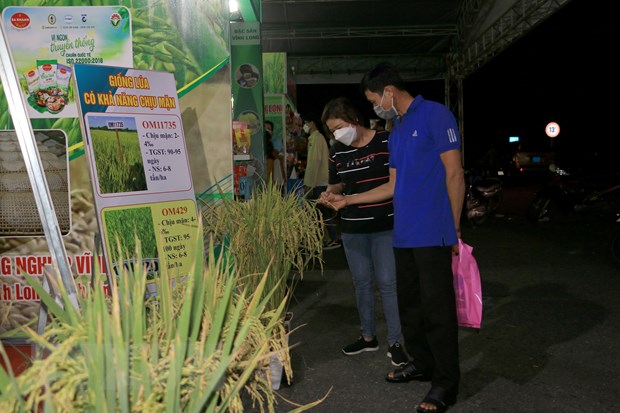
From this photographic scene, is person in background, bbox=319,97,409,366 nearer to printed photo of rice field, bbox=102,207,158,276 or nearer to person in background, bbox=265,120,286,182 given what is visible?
printed photo of rice field, bbox=102,207,158,276

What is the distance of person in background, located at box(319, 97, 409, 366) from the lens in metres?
4.53

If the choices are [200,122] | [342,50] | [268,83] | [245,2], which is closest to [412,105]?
[200,122]

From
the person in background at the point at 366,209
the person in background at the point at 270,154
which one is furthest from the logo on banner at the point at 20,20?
the person in background at the point at 270,154

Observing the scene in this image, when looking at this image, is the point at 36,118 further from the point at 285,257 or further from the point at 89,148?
the point at 285,257

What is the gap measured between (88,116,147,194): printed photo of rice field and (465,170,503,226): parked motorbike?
390 inches

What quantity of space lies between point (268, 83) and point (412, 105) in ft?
31.6

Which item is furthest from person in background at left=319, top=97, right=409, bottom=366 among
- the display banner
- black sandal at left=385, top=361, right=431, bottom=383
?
the display banner

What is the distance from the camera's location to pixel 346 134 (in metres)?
4.50

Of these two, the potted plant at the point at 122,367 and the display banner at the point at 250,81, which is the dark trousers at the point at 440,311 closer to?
the potted plant at the point at 122,367

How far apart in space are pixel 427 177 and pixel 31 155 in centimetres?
208

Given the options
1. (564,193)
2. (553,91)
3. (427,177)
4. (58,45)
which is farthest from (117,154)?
(553,91)

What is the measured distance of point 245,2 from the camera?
→ 30.4 ft

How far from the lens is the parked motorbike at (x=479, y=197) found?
1293 cm

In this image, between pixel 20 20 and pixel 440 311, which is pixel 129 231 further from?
pixel 440 311
